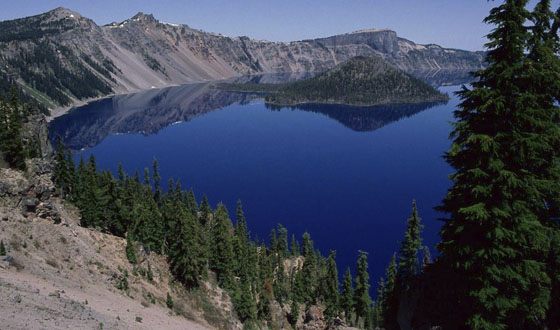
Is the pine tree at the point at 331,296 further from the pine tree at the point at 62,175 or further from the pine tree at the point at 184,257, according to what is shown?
the pine tree at the point at 62,175

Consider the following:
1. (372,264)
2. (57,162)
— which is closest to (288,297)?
(372,264)

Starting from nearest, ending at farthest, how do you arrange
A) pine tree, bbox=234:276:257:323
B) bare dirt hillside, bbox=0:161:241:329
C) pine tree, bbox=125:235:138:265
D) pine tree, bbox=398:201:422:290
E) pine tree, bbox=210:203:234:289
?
1. bare dirt hillside, bbox=0:161:241:329
2. pine tree, bbox=398:201:422:290
3. pine tree, bbox=125:235:138:265
4. pine tree, bbox=234:276:257:323
5. pine tree, bbox=210:203:234:289

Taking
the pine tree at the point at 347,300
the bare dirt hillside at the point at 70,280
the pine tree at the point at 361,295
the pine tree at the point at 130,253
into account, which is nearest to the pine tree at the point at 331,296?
the pine tree at the point at 347,300

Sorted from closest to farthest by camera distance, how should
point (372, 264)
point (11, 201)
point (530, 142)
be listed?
point (530, 142) < point (11, 201) < point (372, 264)

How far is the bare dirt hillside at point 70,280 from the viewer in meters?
29.5

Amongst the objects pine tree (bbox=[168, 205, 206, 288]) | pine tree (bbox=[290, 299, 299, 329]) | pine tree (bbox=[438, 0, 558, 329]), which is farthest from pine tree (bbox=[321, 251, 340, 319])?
pine tree (bbox=[438, 0, 558, 329])

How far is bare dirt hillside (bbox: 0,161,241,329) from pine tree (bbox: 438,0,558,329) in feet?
77.6

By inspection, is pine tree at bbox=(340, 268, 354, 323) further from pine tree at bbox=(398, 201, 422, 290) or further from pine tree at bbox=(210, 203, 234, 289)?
pine tree at bbox=(398, 201, 422, 290)

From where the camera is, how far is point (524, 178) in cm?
1794

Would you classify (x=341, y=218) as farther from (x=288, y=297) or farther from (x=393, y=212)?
(x=288, y=297)

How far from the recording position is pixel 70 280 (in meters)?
40.7

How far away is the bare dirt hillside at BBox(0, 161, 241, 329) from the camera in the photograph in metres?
29.5

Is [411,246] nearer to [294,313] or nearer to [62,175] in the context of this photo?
[294,313]

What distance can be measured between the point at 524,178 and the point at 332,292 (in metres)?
67.7
